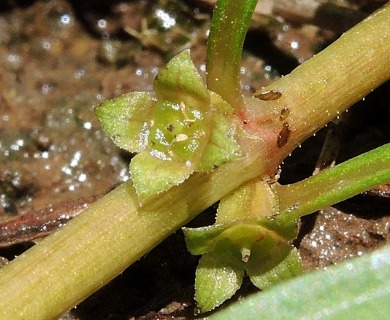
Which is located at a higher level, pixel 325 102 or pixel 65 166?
pixel 325 102

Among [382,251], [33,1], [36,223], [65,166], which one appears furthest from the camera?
[33,1]

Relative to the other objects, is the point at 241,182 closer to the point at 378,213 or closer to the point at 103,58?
the point at 378,213

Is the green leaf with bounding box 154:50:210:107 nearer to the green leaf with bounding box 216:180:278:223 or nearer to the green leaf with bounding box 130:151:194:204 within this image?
the green leaf with bounding box 130:151:194:204

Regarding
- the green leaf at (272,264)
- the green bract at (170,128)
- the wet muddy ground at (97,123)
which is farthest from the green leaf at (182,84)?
the wet muddy ground at (97,123)

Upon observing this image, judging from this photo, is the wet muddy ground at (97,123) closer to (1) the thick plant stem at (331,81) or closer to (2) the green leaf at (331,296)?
(1) the thick plant stem at (331,81)

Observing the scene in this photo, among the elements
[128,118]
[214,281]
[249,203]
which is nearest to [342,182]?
[249,203]

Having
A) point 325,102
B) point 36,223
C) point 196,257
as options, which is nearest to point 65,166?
point 36,223
